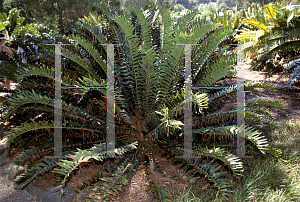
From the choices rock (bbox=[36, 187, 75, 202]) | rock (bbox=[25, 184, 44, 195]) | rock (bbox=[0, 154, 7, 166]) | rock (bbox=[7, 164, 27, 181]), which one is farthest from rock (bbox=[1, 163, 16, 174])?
rock (bbox=[36, 187, 75, 202])

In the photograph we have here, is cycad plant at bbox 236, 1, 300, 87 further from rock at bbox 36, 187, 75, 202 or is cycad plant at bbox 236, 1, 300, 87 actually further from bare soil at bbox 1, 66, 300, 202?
rock at bbox 36, 187, 75, 202

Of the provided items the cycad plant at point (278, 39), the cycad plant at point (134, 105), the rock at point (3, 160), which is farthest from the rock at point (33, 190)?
the cycad plant at point (278, 39)

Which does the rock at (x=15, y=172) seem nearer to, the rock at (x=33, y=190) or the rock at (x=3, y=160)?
the rock at (x=33, y=190)

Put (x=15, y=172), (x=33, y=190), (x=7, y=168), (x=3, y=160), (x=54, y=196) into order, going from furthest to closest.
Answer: (x=3, y=160), (x=7, y=168), (x=15, y=172), (x=33, y=190), (x=54, y=196)

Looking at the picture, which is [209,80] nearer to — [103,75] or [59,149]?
[103,75]

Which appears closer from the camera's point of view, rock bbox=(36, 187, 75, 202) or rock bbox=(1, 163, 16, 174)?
rock bbox=(36, 187, 75, 202)

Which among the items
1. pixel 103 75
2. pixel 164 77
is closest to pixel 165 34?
pixel 164 77

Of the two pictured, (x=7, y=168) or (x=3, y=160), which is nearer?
(x=7, y=168)

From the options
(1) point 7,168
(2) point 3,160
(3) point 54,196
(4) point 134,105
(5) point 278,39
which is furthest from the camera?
(5) point 278,39

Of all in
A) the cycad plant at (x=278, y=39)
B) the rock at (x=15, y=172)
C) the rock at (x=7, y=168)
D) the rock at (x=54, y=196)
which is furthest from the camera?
the cycad plant at (x=278, y=39)

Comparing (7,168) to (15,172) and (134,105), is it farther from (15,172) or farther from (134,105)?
(134,105)

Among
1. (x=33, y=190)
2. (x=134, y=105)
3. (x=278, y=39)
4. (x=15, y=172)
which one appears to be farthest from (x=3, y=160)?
(x=278, y=39)

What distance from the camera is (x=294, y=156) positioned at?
255 centimetres

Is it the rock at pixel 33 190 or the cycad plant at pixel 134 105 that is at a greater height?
the cycad plant at pixel 134 105
